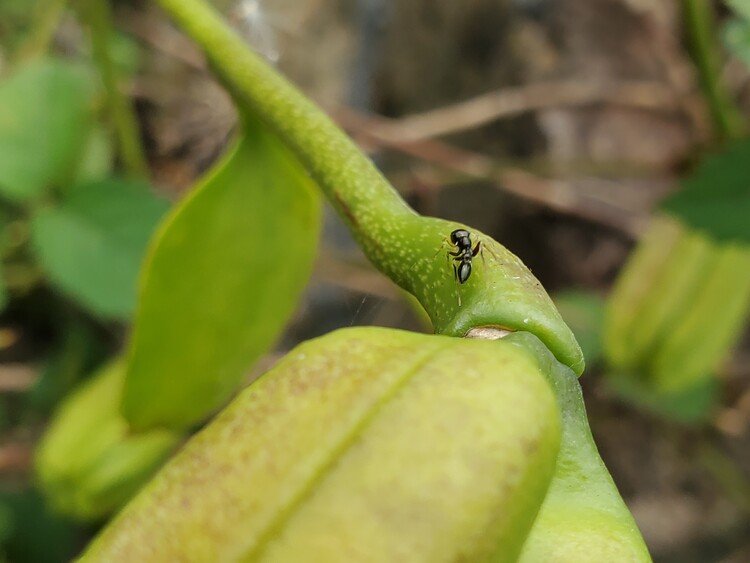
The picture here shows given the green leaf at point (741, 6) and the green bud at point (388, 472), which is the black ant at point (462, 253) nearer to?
the green bud at point (388, 472)

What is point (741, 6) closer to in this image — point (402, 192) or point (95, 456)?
point (95, 456)

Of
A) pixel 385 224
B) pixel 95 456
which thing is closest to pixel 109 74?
pixel 95 456

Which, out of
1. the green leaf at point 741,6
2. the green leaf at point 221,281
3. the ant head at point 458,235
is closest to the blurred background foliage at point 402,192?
the green leaf at point 221,281

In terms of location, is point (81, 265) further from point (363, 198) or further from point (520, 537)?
point (520, 537)

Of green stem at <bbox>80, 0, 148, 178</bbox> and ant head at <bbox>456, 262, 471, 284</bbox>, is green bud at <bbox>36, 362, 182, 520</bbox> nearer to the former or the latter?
green stem at <bbox>80, 0, 148, 178</bbox>

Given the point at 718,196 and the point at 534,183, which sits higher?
the point at 718,196

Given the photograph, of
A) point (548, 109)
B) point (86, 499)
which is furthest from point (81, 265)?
point (548, 109)
